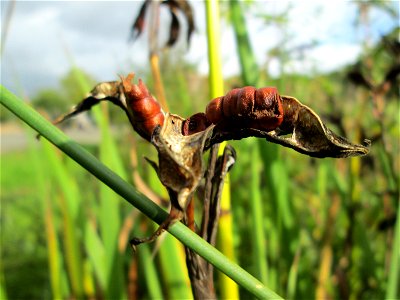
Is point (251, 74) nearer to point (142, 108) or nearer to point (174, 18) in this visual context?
point (174, 18)

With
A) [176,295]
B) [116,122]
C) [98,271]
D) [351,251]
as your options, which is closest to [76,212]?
[98,271]

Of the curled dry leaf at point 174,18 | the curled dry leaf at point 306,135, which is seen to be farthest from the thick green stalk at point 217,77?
the curled dry leaf at point 306,135

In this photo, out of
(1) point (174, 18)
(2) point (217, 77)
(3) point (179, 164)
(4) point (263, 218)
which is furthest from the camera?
(4) point (263, 218)

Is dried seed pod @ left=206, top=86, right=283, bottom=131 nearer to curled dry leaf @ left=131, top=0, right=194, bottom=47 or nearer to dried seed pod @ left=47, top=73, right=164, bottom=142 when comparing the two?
dried seed pod @ left=47, top=73, right=164, bottom=142

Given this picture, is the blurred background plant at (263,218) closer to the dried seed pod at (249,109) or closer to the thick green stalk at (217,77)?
the thick green stalk at (217,77)

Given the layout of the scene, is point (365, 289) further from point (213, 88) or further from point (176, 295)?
point (213, 88)

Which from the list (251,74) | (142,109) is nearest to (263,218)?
(251,74)

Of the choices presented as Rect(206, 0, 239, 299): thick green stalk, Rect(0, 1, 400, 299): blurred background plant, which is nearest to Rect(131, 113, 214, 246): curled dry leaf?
Rect(206, 0, 239, 299): thick green stalk
